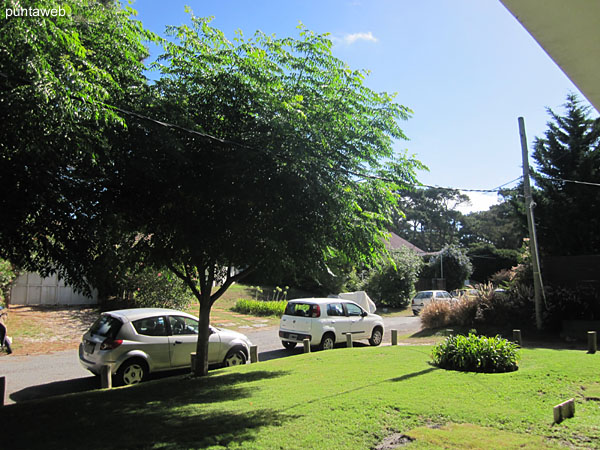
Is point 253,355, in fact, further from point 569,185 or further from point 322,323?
point 569,185

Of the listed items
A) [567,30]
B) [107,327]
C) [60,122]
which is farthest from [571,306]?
[60,122]

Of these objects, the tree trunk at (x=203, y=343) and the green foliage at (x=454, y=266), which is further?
the green foliage at (x=454, y=266)

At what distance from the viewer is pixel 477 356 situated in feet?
26.5

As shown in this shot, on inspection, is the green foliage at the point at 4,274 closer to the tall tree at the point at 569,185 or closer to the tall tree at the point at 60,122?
the tall tree at the point at 60,122

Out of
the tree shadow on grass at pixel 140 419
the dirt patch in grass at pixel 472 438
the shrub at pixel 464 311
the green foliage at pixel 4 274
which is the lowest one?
the tree shadow on grass at pixel 140 419

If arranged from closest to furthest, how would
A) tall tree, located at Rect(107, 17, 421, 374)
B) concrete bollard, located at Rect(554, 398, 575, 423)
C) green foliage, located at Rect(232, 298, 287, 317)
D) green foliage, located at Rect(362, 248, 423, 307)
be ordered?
1. concrete bollard, located at Rect(554, 398, 575, 423)
2. tall tree, located at Rect(107, 17, 421, 374)
3. green foliage, located at Rect(232, 298, 287, 317)
4. green foliage, located at Rect(362, 248, 423, 307)

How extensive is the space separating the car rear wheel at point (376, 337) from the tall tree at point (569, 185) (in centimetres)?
1066

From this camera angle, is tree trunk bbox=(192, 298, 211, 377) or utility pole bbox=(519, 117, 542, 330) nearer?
tree trunk bbox=(192, 298, 211, 377)

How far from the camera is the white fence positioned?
20734 mm

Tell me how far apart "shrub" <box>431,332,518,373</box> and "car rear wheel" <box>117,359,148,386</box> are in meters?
6.11

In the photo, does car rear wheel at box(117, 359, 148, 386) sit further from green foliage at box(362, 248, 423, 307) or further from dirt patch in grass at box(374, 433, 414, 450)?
green foliage at box(362, 248, 423, 307)

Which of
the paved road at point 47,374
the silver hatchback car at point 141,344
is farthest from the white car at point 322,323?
the silver hatchback car at point 141,344

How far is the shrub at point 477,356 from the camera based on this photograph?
8.01 meters

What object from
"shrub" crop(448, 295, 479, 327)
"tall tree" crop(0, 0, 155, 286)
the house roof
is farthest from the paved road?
the house roof
